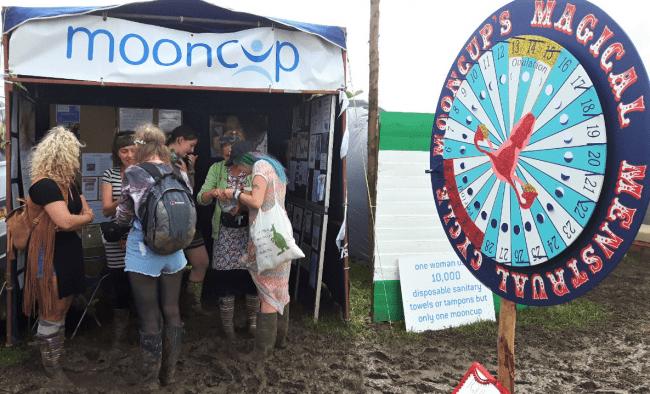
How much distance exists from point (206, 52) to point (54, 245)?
1.66 metres

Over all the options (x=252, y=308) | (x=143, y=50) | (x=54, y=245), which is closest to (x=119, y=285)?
(x=54, y=245)

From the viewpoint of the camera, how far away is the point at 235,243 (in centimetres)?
354

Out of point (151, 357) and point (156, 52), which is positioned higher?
point (156, 52)

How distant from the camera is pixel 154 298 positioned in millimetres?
2719

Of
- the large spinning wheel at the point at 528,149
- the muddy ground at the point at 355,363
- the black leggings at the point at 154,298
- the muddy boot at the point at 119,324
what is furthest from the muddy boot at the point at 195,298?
the large spinning wheel at the point at 528,149

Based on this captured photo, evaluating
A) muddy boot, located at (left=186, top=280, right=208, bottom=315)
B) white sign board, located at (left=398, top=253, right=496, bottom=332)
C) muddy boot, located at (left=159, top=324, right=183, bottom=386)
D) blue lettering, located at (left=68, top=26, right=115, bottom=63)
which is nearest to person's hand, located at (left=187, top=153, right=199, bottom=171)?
blue lettering, located at (left=68, top=26, right=115, bottom=63)

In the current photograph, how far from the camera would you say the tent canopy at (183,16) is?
10.1 ft

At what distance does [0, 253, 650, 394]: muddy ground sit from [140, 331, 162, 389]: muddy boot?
0.31ft

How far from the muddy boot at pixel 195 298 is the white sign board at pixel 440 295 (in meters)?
1.86

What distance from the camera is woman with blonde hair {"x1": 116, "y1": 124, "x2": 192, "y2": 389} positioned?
103 inches

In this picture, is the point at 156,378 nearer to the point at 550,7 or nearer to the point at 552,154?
the point at 552,154

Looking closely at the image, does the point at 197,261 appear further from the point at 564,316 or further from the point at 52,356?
the point at 564,316

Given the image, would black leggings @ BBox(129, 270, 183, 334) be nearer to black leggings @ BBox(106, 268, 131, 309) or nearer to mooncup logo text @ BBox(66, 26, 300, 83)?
black leggings @ BBox(106, 268, 131, 309)

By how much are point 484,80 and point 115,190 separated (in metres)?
2.75
